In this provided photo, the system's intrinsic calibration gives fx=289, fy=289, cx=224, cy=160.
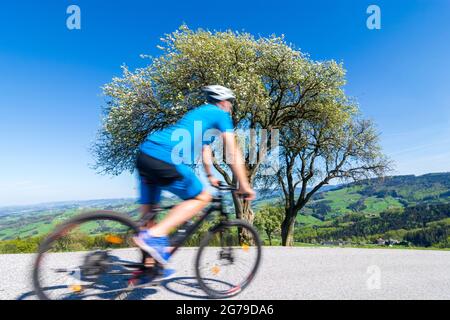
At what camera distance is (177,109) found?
16.0 meters

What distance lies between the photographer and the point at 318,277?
195 inches

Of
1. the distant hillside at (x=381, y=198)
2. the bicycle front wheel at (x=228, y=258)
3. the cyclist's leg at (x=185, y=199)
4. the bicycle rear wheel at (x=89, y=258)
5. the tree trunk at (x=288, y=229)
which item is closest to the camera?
the bicycle rear wheel at (x=89, y=258)

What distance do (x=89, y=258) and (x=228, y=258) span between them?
1.83 m

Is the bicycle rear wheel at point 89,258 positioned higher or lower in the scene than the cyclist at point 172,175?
lower

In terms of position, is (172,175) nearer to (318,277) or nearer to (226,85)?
(318,277)

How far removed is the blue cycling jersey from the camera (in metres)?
3.35

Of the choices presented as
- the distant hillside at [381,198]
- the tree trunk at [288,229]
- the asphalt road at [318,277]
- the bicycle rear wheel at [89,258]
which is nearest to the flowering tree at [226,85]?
the tree trunk at [288,229]

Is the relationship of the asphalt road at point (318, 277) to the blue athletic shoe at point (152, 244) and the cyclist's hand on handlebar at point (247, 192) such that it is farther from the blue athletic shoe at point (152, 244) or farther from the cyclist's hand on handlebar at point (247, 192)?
the cyclist's hand on handlebar at point (247, 192)

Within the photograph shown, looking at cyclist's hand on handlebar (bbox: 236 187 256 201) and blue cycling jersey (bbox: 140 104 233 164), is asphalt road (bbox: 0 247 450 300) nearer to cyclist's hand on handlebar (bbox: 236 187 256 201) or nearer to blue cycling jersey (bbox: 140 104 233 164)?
blue cycling jersey (bbox: 140 104 233 164)

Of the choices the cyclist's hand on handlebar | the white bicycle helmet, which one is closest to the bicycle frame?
the cyclist's hand on handlebar

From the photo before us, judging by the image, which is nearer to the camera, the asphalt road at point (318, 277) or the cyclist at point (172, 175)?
the cyclist at point (172, 175)

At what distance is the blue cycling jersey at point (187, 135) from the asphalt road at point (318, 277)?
1.23 meters

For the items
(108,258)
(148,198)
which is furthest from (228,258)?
(108,258)

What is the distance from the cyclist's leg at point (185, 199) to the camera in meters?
3.35
